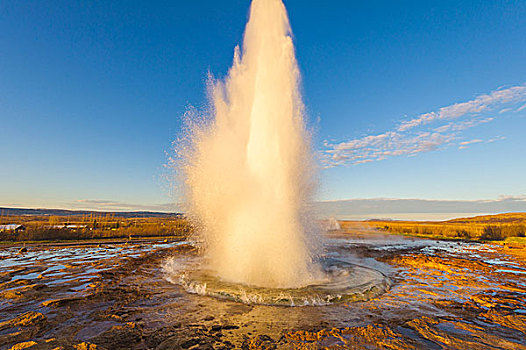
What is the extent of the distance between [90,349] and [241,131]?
11179 mm

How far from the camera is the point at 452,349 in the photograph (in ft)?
19.1

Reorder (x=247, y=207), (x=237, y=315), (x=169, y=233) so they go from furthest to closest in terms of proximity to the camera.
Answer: (x=169, y=233) < (x=247, y=207) < (x=237, y=315)

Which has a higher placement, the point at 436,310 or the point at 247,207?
the point at 247,207

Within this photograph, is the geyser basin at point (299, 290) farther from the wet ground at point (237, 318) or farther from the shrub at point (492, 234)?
the shrub at point (492, 234)

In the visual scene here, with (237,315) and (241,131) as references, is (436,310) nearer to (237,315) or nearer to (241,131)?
(237,315)

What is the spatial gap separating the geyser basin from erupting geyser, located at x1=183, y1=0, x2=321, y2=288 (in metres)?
0.73

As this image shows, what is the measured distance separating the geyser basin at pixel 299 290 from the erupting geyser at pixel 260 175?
2.40 feet

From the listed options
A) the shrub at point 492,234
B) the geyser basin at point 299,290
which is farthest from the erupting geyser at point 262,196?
the shrub at point 492,234

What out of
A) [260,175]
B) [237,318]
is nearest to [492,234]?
[260,175]

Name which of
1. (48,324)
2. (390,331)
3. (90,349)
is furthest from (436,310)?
(48,324)

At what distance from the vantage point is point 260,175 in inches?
500

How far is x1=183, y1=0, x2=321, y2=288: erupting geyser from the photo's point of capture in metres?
11.3

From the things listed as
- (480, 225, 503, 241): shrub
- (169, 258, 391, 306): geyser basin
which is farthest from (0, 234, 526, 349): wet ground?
(480, 225, 503, 241): shrub

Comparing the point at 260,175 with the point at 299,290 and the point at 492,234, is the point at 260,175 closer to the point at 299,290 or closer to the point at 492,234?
the point at 299,290
